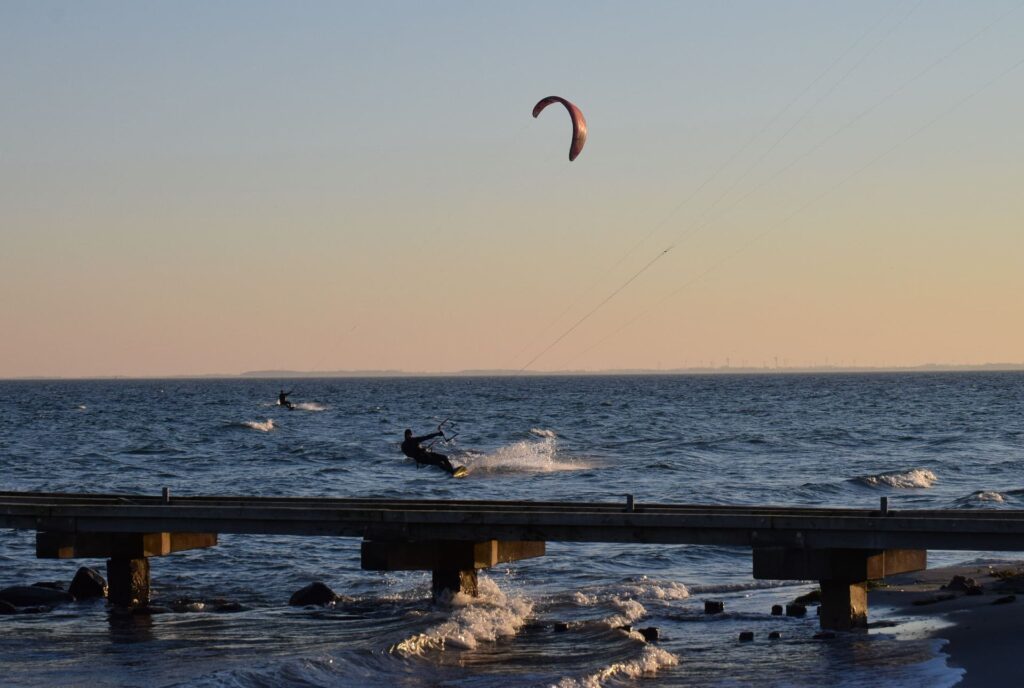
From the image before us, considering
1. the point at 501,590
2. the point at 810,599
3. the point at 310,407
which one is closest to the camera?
the point at 810,599

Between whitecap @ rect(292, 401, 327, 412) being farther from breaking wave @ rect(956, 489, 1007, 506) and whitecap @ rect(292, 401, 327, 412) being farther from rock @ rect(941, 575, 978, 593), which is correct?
rock @ rect(941, 575, 978, 593)

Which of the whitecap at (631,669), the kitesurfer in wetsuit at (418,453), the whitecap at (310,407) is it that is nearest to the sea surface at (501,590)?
the whitecap at (631,669)

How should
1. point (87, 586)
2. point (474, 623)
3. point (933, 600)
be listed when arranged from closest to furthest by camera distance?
1. point (474, 623)
2. point (933, 600)
3. point (87, 586)

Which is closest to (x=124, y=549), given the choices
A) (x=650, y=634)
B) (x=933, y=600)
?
(x=650, y=634)

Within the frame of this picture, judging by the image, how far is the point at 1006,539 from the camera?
65.3 feet

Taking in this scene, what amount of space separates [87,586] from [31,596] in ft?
3.05

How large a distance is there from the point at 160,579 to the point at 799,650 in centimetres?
1418

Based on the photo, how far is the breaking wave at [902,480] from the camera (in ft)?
163

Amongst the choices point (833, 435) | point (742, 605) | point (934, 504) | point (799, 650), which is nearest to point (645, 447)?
point (833, 435)

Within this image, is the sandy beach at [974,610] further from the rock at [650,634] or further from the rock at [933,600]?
the rock at [650,634]

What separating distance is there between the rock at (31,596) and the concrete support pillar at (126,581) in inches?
54.9

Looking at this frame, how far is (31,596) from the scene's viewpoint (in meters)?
26.2

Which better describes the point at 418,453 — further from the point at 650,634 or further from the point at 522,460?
the point at 522,460

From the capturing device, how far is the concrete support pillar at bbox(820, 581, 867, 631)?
21125mm
